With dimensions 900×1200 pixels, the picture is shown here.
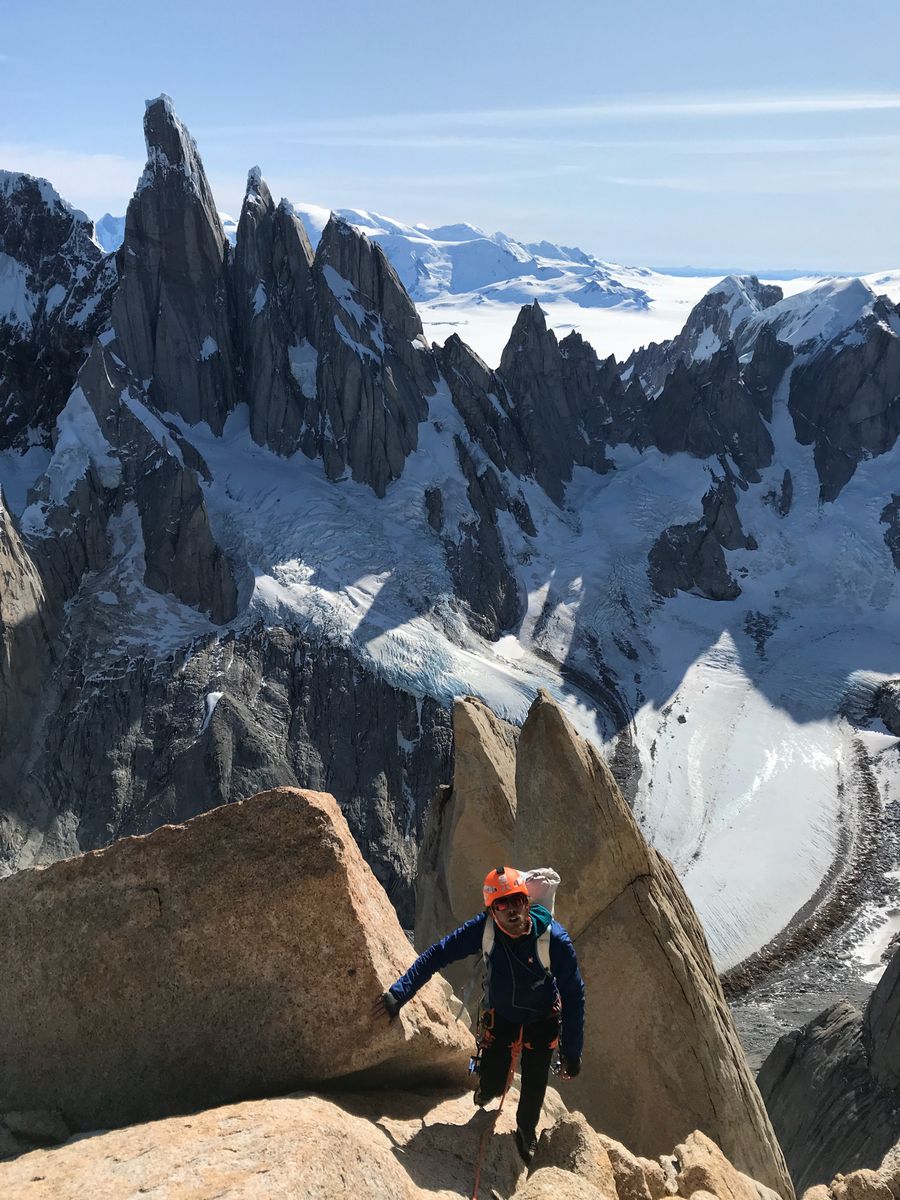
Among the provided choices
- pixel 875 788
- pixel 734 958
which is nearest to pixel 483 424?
pixel 875 788

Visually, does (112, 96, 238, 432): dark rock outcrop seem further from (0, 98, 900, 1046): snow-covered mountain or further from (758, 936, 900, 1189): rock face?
(758, 936, 900, 1189): rock face

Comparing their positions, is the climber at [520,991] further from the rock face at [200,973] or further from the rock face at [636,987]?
the rock face at [636,987]

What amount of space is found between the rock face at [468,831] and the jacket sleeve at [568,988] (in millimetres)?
15163

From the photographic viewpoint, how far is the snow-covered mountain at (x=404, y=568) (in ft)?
271

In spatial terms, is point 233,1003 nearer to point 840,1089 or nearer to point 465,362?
point 840,1089

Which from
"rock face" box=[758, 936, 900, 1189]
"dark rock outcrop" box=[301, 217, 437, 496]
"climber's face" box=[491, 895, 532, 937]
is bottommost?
"rock face" box=[758, 936, 900, 1189]

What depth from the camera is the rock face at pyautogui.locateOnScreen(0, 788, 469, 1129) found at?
11250 millimetres

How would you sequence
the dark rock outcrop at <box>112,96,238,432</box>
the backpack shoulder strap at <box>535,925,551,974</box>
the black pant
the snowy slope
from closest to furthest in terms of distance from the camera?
the backpack shoulder strap at <box>535,925,551,974</box> < the black pant < the snowy slope < the dark rock outcrop at <box>112,96,238,432</box>

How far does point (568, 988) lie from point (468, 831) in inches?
654

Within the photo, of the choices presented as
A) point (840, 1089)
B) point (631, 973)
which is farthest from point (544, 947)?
point (840, 1089)

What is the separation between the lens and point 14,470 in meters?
107

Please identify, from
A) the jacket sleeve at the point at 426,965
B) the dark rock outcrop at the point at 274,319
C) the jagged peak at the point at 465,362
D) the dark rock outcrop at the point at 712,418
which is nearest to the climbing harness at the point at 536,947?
the jacket sleeve at the point at 426,965

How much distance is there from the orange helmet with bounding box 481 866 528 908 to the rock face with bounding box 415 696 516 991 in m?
15.8

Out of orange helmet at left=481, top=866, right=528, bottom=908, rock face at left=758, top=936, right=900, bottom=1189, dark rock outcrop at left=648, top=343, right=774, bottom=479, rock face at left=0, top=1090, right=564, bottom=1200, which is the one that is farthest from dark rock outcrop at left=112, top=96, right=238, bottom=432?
rock face at left=0, top=1090, right=564, bottom=1200
